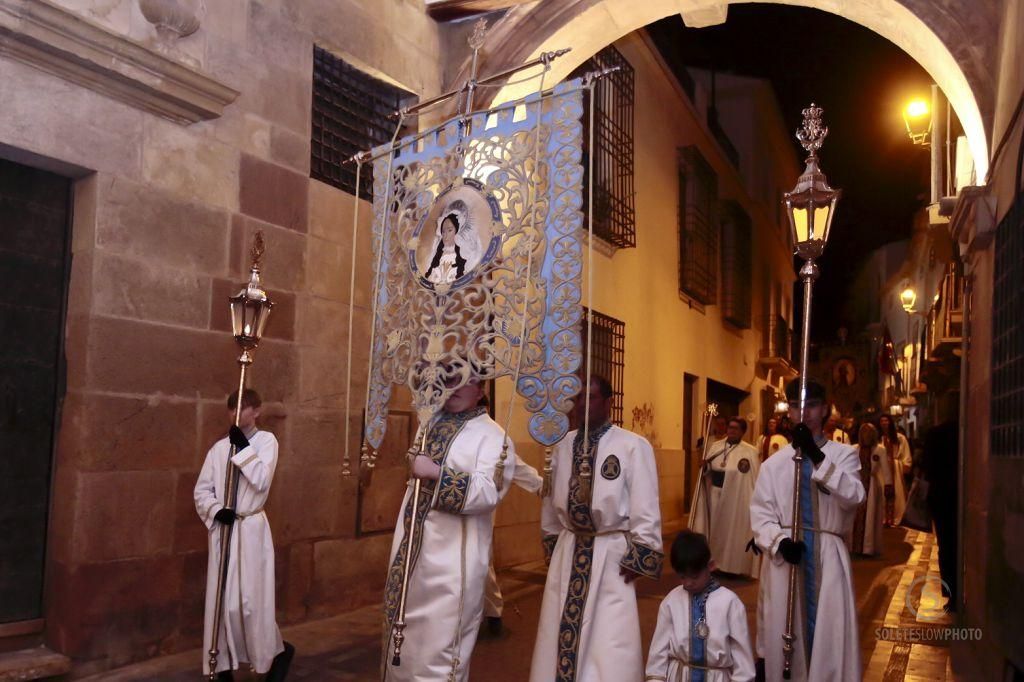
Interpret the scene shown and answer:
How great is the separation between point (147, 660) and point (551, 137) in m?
3.71

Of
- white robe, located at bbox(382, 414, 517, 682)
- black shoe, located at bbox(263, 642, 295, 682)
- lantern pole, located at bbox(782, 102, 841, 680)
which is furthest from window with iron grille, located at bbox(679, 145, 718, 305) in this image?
white robe, located at bbox(382, 414, 517, 682)

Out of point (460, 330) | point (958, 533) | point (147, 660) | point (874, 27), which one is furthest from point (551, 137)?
point (958, 533)

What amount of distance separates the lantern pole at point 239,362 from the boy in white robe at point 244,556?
1.1 inches

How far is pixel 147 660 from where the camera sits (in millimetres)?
5445

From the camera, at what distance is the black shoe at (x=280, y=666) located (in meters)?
5.06

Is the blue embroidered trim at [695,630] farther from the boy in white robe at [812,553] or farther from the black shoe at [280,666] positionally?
the black shoe at [280,666]

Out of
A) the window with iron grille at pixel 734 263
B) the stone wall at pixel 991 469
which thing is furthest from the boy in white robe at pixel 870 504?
the window with iron grille at pixel 734 263

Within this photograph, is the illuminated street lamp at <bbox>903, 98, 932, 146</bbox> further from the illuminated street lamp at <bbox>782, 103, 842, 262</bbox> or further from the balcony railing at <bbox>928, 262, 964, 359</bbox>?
the illuminated street lamp at <bbox>782, 103, 842, 262</bbox>

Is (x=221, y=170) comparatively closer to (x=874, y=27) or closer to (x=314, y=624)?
(x=314, y=624)

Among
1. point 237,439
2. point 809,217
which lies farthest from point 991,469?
point 237,439

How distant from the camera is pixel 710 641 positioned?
3.75 metres

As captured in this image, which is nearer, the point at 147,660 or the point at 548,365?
the point at 548,365

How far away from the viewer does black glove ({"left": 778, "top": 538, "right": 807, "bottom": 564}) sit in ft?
14.7

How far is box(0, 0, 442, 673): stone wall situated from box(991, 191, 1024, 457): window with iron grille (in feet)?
13.6
